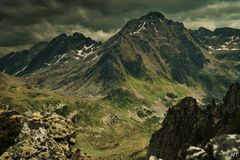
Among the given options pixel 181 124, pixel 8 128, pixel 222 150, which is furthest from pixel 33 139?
pixel 181 124

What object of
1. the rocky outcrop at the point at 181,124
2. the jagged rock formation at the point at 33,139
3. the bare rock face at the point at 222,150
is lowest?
the bare rock face at the point at 222,150

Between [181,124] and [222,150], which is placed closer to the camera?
[222,150]

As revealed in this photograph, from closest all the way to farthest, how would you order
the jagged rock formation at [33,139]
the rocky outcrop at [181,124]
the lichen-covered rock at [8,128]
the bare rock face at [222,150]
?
the bare rock face at [222,150]
the jagged rock formation at [33,139]
the lichen-covered rock at [8,128]
the rocky outcrop at [181,124]

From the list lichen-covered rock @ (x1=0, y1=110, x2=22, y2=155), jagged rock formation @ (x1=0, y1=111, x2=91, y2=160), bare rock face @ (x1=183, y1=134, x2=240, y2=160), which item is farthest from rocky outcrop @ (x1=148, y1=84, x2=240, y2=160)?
bare rock face @ (x1=183, y1=134, x2=240, y2=160)

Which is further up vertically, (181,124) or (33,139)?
(181,124)

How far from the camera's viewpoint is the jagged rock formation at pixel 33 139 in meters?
52.4

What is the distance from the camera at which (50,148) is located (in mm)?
55531

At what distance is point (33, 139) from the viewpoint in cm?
5366

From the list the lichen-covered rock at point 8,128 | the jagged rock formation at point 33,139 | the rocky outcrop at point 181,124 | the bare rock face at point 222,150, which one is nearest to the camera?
the bare rock face at point 222,150

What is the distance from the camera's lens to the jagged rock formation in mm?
52438

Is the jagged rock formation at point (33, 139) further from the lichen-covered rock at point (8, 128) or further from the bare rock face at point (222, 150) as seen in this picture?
the bare rock face at point (222, 150)

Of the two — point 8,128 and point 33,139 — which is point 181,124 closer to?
point 33,139

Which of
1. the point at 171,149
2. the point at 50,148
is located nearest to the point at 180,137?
the point at 171,149

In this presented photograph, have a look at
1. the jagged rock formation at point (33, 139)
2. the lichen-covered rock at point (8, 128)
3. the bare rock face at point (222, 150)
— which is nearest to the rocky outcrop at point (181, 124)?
the jagged rock formation at point (33, 139)
